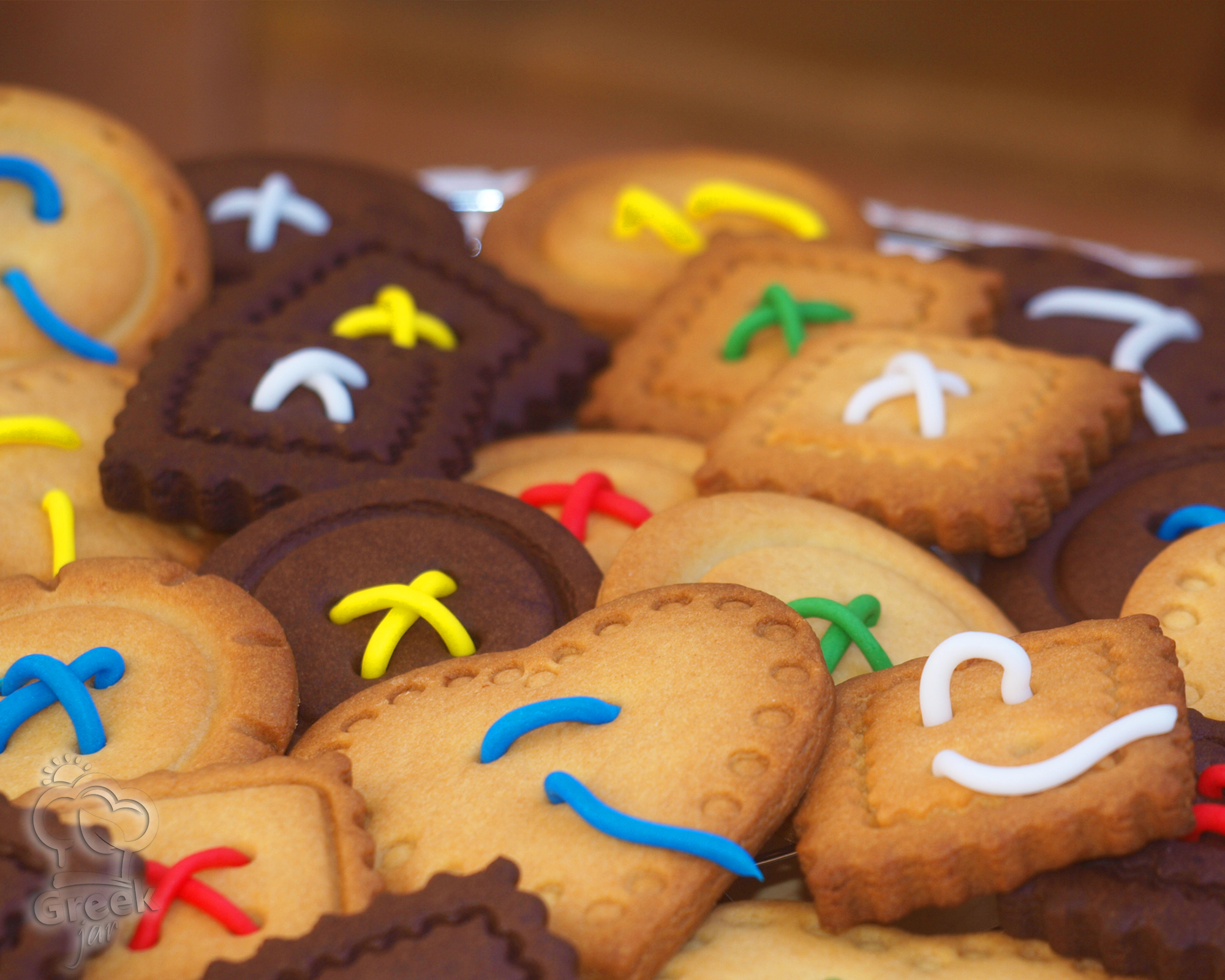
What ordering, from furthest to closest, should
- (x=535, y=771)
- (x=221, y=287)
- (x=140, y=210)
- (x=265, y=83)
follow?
1. (x=265, y=83)
2. (x=221, y=287)
3. (x=140, y=210)
4. (x=535, y=771)

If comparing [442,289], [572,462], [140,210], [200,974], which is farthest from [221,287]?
[200,974]

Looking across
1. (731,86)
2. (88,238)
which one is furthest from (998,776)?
(731,86)

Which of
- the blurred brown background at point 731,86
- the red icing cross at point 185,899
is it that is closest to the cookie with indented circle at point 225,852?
the red icing cross at point 185,899

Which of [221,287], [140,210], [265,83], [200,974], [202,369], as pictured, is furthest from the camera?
[265,83]

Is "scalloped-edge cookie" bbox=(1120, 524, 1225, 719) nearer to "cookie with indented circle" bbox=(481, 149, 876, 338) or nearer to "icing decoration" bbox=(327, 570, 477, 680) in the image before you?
"icing decoration" bbox=(327, 570, 477, 680)

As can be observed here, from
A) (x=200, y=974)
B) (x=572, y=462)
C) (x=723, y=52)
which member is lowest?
(x=200, y=974)

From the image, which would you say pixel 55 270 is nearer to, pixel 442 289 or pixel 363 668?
pixel 442 289

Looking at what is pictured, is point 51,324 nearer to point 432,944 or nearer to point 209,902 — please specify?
point 209,902

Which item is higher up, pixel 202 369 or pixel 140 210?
pixel 140 210
